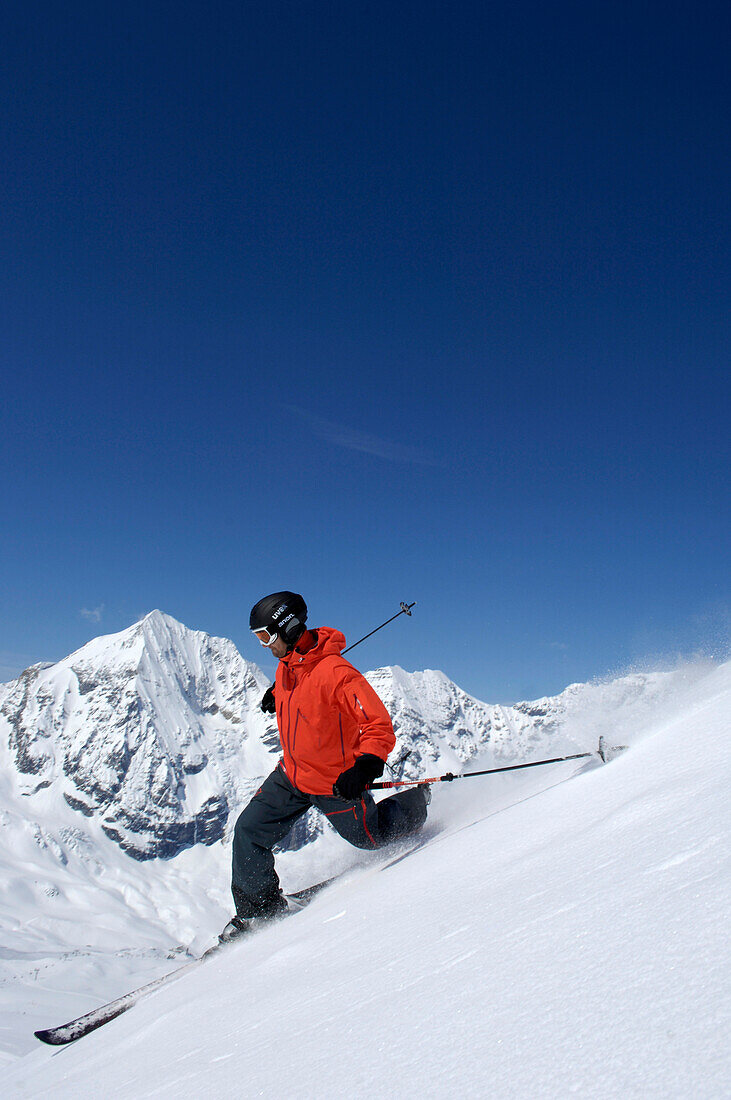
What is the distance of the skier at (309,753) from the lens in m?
4.97

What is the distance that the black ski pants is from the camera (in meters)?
5.27

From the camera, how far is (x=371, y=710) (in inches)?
191

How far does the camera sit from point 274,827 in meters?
5.54

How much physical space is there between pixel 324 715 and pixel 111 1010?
259 centimetres

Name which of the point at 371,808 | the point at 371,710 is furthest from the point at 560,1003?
the point at 371,808

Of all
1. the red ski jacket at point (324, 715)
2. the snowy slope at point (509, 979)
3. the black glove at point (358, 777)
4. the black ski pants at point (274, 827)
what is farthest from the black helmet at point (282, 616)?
the snowy slope at point (509, 979)

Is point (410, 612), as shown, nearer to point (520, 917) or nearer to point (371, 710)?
point (371, 710)

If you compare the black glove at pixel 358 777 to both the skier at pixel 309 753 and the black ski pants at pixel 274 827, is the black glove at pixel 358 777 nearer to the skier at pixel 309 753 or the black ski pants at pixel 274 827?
the skier at pixel 309 753

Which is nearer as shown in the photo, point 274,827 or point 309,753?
point 309,753

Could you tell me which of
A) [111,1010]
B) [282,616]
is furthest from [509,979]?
[111,1010]

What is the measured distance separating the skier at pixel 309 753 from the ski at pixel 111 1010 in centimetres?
19

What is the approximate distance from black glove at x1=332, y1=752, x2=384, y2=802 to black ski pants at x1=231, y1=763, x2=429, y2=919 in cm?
74

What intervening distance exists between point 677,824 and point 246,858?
14.8 feet

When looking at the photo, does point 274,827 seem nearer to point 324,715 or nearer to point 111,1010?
point 324,715
